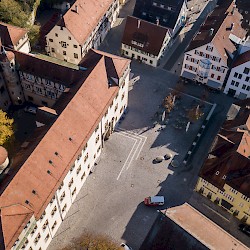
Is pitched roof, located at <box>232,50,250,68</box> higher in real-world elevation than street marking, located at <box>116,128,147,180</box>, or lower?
higher

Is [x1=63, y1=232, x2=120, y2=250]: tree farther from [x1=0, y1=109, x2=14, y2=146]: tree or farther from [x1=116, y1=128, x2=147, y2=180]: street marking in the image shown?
[x1=0, y1=109, x2=14, y2=146]: tree

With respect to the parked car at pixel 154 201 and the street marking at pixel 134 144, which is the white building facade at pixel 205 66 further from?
the parked car at pixel 154 201

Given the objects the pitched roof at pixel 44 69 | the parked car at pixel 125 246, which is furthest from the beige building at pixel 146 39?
the parked car at pixel 125 246

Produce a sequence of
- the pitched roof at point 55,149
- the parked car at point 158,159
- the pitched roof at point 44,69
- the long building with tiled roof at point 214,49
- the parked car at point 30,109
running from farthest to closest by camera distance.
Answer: the long building with tiled roof at point 214,49, the parked car at point 30,109, the parked car at point 158,159, the pitched roof at point 44,69, the pitched roof at point 55,149

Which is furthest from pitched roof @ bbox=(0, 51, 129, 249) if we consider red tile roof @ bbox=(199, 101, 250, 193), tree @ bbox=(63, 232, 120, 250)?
red tile roof @ bbox=(199, 101, 250, 193)

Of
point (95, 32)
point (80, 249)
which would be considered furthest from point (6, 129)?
point (95, 32)

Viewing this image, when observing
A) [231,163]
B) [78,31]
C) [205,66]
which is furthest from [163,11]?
[231,163]

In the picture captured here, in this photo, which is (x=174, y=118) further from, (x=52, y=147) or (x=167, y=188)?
(x=52, y=147)
